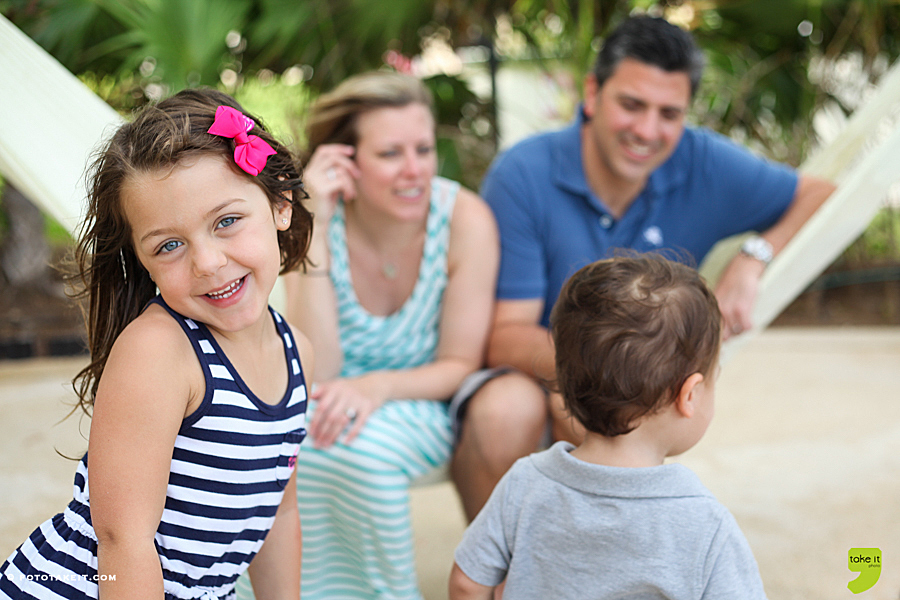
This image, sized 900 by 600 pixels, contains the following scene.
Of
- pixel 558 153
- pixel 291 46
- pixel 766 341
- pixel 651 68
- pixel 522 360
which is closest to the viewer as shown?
pixel 522 360

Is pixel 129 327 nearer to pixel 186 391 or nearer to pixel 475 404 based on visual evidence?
pixel 186 391

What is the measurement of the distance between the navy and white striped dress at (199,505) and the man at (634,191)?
2.61 feet

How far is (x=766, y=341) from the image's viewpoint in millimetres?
3852

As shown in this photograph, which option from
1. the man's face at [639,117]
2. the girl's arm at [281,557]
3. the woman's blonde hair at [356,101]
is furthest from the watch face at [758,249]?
the girl's arm at [281,557]

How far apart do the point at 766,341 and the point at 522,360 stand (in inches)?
100

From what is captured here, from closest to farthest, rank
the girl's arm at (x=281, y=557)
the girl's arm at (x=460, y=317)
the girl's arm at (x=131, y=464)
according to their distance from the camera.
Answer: the girl's arm at (x=131, y=464) → the girl's arm at (x=281, y=557) → the girl's arm at (x=460, y=317)

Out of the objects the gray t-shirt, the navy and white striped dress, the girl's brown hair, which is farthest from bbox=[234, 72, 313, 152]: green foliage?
the gray t-shirt

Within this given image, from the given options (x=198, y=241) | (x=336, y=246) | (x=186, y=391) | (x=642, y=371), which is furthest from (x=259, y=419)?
(x=336, y=246)

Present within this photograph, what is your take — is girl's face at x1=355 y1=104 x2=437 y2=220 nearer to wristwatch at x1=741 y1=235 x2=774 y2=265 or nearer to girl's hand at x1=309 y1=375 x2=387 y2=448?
girl's hand at x1=309 y1=375 x2=387 y2=448

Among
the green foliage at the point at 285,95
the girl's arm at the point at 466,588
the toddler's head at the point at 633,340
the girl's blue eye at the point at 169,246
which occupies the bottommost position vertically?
the girl's arm at the point at 466,588

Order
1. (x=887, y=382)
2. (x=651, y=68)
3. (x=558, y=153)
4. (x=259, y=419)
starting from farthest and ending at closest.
Result: (x=887, y=382) → (x=558, y=153) → (x=651, y=68) → (x=259, y=419)

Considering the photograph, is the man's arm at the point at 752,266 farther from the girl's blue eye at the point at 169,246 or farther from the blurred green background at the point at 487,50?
the blurred green background at the point at 487,50

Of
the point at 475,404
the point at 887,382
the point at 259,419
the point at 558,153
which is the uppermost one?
the point at 558,153

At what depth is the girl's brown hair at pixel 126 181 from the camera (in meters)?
0.95
